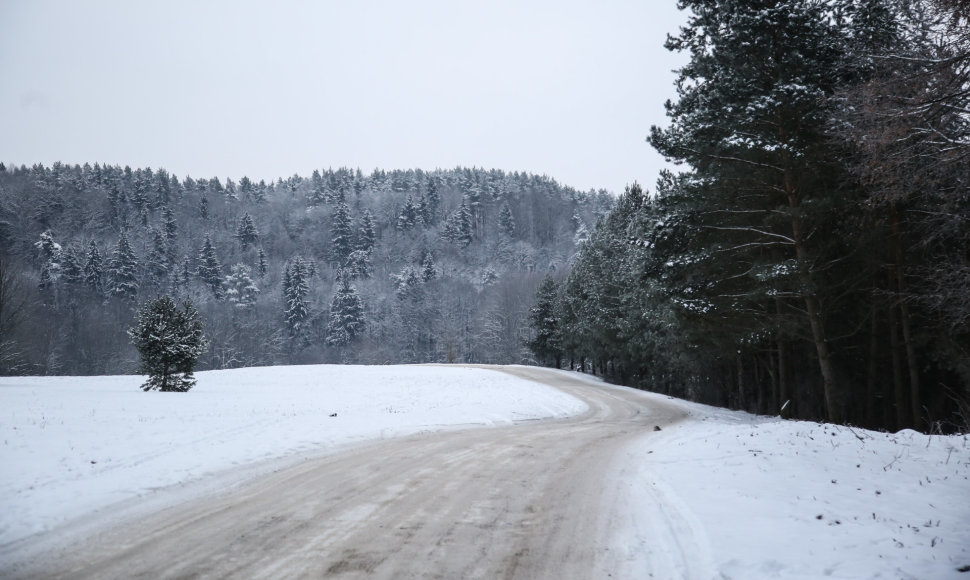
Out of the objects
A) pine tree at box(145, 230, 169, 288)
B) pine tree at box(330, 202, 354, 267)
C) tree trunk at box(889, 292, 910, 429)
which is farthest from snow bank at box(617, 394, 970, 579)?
pine tree at box(330, 202, 354, 267)

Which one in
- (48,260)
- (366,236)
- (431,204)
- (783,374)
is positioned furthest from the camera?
(431,204)

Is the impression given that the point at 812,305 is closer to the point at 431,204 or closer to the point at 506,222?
the point at 506,222

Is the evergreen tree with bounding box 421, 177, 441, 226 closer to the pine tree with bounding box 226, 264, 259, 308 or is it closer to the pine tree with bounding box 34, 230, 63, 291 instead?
the pine tree with bounding box 226, 264, 259, 308

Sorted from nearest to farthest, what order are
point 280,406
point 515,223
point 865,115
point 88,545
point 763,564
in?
point 763,564 → point 88,545 → point 865,115 → point 280,406 → point 515,223

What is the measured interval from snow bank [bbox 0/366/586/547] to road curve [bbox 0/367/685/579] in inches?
51.0

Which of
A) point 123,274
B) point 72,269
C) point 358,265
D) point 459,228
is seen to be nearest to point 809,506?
point 123,274

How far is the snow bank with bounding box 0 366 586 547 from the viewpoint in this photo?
7336 mm

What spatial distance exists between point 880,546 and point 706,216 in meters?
14.4

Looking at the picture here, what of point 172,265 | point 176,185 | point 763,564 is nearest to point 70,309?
point 172,265

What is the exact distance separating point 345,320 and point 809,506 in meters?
95.7

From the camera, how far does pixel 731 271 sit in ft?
59.8

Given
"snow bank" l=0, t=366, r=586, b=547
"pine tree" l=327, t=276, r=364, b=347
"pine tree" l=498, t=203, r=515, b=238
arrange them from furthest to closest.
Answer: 1. "pine tree" l=498, t=203, r=515, b=238
2. "pine tree" l=327, t=276, r=364, b=347
3. "snow bank" l=0, t=366, r=586, b=547

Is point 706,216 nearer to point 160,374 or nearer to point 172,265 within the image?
point 160,374

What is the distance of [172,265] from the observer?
123 meters
